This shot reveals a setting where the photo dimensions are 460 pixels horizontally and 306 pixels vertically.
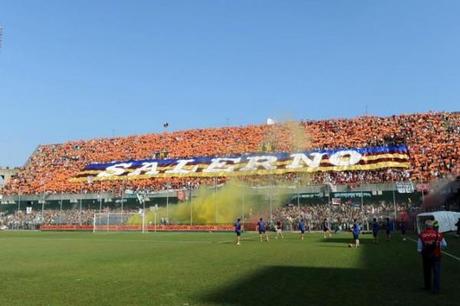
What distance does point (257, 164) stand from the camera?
225 ft

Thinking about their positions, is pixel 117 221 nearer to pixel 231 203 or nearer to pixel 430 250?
pixel 231 203

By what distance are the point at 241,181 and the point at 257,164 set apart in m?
6.93

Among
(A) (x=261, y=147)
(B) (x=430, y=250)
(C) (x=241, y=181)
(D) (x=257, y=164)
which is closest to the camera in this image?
(B) (x=430, y=250)

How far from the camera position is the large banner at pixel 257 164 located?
2478 inches

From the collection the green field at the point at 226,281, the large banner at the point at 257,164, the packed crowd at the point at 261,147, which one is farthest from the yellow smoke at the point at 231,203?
the green field at the point at 226,281

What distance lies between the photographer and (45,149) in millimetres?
94000

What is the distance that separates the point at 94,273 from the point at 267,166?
167ft

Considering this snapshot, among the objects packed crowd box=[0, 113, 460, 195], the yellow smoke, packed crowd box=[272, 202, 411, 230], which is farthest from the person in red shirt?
the yellow smoke

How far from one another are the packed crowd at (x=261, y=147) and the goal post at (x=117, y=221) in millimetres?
6409

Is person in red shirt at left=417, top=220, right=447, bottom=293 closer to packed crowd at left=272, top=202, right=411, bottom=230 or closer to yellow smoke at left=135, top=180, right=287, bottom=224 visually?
packed crowd at left=272, top=202, right=411, bottom=230

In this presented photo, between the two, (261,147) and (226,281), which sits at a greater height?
(261,147)

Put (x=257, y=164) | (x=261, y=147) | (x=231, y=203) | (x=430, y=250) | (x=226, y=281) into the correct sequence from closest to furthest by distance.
Result: (x=430, y=250)
(x=226, y=281)
(x=231, y=203)
(x=257, y=164)
(x=261, y=147)

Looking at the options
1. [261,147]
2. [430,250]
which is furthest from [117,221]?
[430,250]

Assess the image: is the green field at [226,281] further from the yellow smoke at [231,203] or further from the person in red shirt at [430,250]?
the yellow smoke at [231,203]
